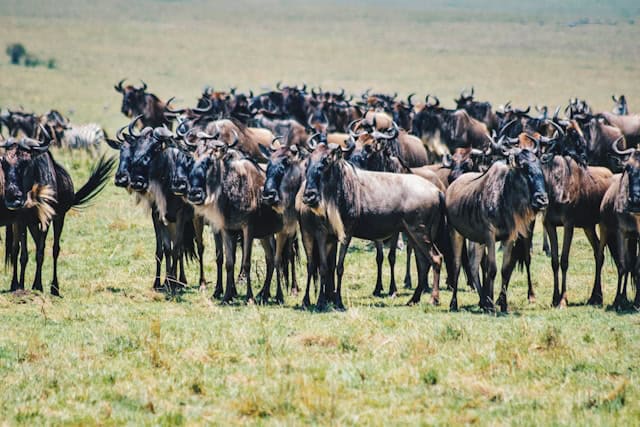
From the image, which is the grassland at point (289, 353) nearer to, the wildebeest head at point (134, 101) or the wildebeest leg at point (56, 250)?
the wildebeest leg at point (56, 250)

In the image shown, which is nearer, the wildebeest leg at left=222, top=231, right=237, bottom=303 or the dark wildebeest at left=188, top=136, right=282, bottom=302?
the wildebeest leg at left=222, top=231, right=237, bottom=303

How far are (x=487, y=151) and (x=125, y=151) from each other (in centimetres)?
513

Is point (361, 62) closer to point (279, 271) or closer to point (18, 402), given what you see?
point (279, 271)

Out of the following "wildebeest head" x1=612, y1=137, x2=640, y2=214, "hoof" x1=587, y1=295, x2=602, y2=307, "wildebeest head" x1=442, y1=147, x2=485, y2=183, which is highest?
"wildebeest head" x1=612, y1=137, x2=640, y2=214

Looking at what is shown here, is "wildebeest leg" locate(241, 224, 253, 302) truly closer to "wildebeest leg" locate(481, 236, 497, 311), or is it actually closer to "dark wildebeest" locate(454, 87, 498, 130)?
"wildebeest leg" locate(481, 236, 497, 311)

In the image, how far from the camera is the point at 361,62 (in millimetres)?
72500

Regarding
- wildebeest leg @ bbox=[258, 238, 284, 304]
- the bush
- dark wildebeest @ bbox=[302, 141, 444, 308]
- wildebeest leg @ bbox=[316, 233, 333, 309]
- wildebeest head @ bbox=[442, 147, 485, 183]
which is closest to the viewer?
wildebeest leg @ bbox=[316, 233, 333, 309]

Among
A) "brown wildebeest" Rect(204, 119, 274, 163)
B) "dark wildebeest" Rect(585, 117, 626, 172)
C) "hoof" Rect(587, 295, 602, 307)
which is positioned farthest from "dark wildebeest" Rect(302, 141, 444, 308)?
"dark wildebeest" Rect(585, 117, 626, 172)

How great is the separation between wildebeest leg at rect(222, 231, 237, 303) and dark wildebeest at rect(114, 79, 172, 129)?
34.1ft

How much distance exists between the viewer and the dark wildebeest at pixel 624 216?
10703 mm

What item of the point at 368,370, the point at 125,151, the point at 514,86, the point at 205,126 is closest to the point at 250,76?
the point at 514,86

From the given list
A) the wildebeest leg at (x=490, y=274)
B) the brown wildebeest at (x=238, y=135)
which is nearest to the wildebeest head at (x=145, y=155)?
the brown wildebeest at (x=238, y=135)

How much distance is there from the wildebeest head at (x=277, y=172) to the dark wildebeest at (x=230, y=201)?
1.27 feet

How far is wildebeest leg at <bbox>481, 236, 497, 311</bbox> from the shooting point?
1063cm
